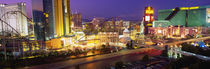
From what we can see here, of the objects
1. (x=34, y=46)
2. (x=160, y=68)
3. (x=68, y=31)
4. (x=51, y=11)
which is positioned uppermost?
(x=51, y=11)

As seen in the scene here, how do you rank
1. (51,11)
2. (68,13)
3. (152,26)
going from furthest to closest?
1. (152,26)
2. (68,13)
3. (51,11)

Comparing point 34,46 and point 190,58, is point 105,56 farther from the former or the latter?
point 34,46

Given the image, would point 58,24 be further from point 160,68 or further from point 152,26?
point 152,26

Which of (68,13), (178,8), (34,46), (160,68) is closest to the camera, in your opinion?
(160,68)

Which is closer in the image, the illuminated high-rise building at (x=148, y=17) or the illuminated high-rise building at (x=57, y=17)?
the illuminated high-rise building at (x=57, y=17)

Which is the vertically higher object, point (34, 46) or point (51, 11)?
point (51, 11)

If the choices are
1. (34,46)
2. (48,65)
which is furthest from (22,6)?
(48,65)

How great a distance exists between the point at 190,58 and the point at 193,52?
121 inches

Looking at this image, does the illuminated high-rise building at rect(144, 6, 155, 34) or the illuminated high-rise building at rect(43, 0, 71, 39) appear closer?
the illuminated high-rise building at rect(43, 0, 71, 39)

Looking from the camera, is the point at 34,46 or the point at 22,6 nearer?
the point at 34,46

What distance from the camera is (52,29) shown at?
18938 millimetres

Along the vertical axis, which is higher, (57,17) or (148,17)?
(148,17)

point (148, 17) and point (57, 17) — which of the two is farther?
point (148, 17)

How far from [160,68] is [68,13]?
18358mm
